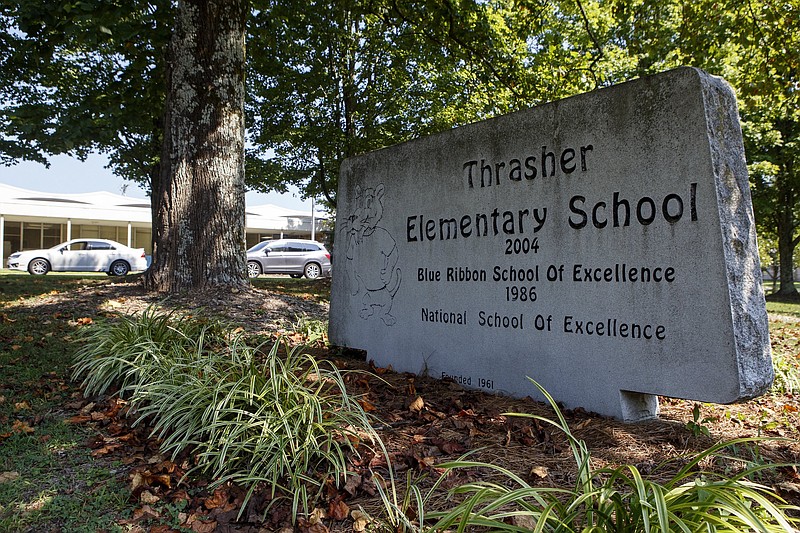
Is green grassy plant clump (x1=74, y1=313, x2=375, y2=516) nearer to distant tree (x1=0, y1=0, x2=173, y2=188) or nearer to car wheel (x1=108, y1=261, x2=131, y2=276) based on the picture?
distant tree (x1=0, y1=0, x2=173, y2=188)

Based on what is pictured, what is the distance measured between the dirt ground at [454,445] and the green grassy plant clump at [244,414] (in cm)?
14

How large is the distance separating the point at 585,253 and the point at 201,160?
6.12 meters

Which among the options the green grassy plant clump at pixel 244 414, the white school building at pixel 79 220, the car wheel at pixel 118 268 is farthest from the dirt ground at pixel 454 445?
the white school building at pixel 79 220

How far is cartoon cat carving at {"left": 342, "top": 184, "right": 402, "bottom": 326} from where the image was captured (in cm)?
572

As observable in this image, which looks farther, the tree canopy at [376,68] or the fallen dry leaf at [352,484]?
the tree canopy at [376,68]

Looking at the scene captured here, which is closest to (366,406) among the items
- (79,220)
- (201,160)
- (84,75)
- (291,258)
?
(201,160)

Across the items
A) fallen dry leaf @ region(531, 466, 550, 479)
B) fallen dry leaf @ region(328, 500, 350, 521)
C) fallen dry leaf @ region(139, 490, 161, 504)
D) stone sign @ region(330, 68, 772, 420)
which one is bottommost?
fallen dry leaf @ region(139, 490, 161, 504)

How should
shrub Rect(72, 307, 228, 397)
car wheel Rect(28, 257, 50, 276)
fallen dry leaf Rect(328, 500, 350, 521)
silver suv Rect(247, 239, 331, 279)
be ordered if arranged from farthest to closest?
silver suv Rect(247, 239, 331, 279) → car wheel Rect(28, 257, 50, 276) → shrub Rect(72, 307, 228, 397) → fallen dry leaf Rect(328, 500, 350, 521)

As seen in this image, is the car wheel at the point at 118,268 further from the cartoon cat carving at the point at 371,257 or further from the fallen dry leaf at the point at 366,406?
the fallen dry leaf at the point at 366,406

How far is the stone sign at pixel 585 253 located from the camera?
3404 millimetres

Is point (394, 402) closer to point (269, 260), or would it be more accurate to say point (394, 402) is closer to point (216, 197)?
point (216, 197)

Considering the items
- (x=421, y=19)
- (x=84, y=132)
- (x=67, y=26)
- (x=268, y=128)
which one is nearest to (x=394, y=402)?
(x=67, y=26)

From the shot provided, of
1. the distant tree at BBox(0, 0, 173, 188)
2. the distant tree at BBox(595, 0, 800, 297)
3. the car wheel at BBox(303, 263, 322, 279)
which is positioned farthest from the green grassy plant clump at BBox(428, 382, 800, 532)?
the car wheel at BBox(303, 263, 322, 279)

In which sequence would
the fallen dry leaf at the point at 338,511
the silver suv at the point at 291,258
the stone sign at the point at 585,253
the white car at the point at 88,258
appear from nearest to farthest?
the fallen dry leaf at the point at 338,511 < the stone sign at the point at 585,253 < the white car at the point at 88,258 < the silver suv at the point at 291,258
